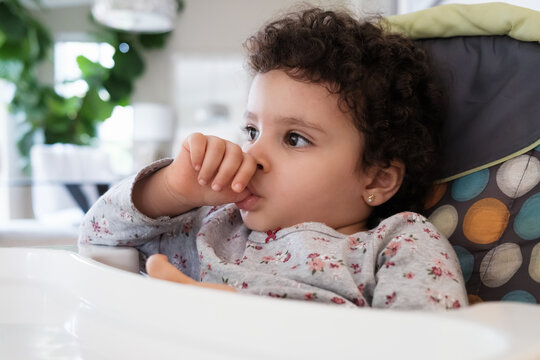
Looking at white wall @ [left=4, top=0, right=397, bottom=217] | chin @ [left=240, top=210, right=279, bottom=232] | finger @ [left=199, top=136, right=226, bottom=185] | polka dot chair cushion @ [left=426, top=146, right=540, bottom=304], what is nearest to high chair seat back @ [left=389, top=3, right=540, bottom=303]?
polka dot chair cushion @ [left=426, top=146, right=540, bottom=304]

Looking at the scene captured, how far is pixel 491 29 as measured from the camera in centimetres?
94

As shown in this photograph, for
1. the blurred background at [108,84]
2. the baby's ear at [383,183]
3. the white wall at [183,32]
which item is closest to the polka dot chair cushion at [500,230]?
the baby's ear at [383,183]

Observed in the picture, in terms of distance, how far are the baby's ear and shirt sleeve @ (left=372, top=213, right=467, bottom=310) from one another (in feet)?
0.59

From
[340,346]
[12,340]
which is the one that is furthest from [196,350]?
[12,340]

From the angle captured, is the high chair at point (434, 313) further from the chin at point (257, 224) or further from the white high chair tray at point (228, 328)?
the chin at point (257, 224)

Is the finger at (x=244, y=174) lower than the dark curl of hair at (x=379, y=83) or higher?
lower

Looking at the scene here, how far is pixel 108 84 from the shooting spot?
5863 mm

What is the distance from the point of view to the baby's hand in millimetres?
845

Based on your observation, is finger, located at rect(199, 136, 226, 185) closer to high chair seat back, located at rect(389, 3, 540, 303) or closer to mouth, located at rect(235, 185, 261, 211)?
mouth, located at rect(235, 185, 261, 211)

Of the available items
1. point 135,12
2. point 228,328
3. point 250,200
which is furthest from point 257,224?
point 135,12

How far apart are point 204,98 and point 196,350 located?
590cm

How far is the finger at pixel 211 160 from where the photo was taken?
0.85m

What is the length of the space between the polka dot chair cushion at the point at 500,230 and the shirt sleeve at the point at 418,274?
9cm

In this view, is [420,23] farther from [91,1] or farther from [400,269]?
[91,1]
